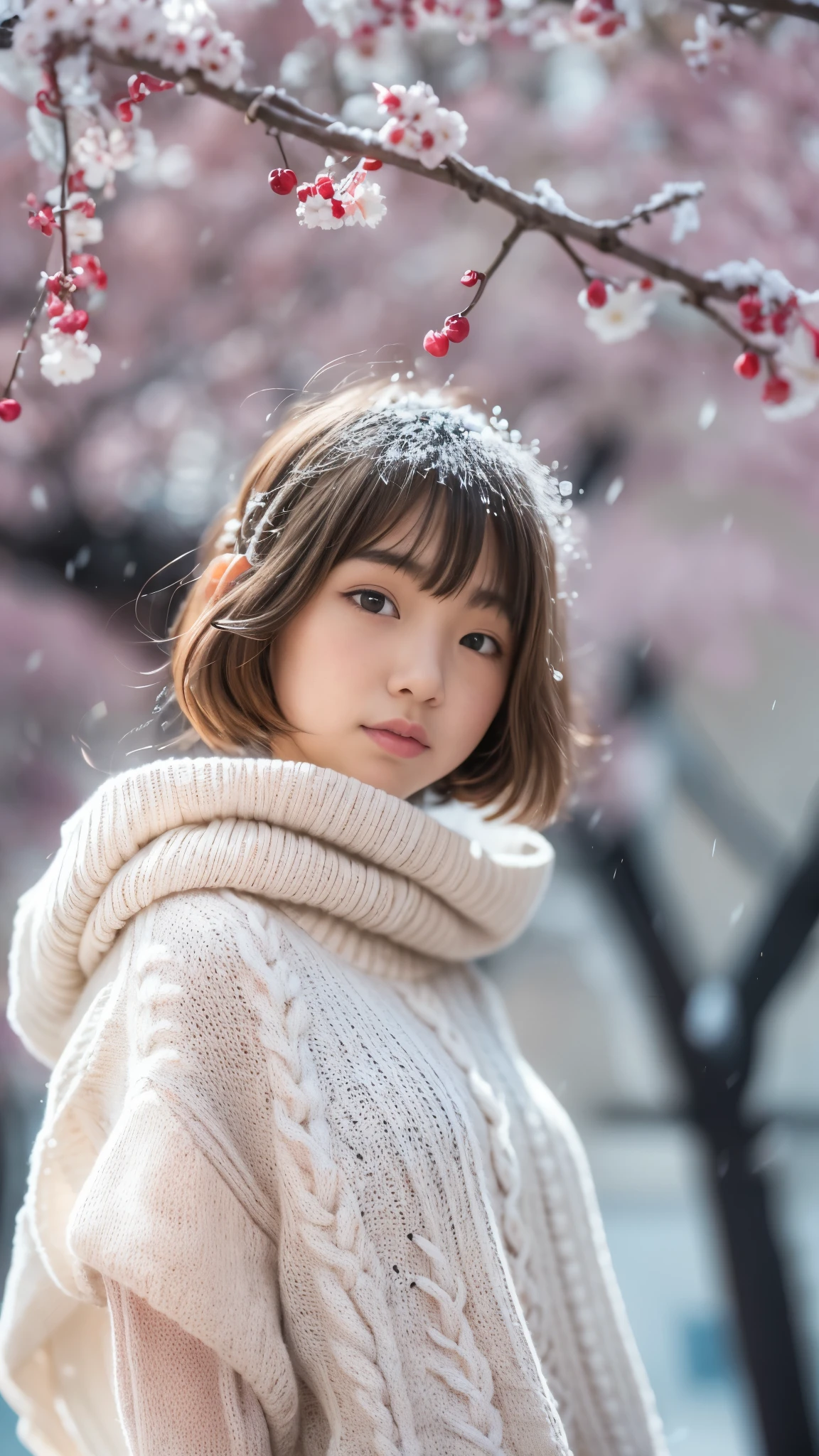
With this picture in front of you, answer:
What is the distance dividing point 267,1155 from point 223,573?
1.86 ft

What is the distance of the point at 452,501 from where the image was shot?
1.06 metres

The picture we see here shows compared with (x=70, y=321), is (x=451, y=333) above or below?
above

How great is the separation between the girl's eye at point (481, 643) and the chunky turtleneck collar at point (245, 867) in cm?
18

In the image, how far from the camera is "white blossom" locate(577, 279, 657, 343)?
0.90m

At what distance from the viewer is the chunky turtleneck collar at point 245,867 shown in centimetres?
96

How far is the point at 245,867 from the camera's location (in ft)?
3.17

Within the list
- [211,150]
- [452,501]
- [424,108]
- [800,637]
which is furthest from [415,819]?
[800,637]

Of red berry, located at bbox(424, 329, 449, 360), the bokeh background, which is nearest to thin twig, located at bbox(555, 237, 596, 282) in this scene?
red berry, located at bbox(424, 329, 449, 360)

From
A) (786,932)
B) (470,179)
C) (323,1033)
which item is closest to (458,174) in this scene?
(470,179)

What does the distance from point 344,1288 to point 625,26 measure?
1.07 m

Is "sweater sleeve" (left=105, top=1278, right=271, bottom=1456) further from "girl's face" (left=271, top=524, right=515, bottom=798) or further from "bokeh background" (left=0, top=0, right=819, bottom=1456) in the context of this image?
"bokeh background" (left=0, top=0, right=819, bottom=1456)

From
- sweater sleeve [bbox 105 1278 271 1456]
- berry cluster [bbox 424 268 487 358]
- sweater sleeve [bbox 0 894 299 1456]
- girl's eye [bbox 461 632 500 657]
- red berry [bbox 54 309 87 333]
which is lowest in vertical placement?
sweater sleeve [bbox 105 1278 271 1456]

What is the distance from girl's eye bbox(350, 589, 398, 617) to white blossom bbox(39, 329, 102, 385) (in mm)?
310

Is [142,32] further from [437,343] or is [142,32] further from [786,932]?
[786,932]
